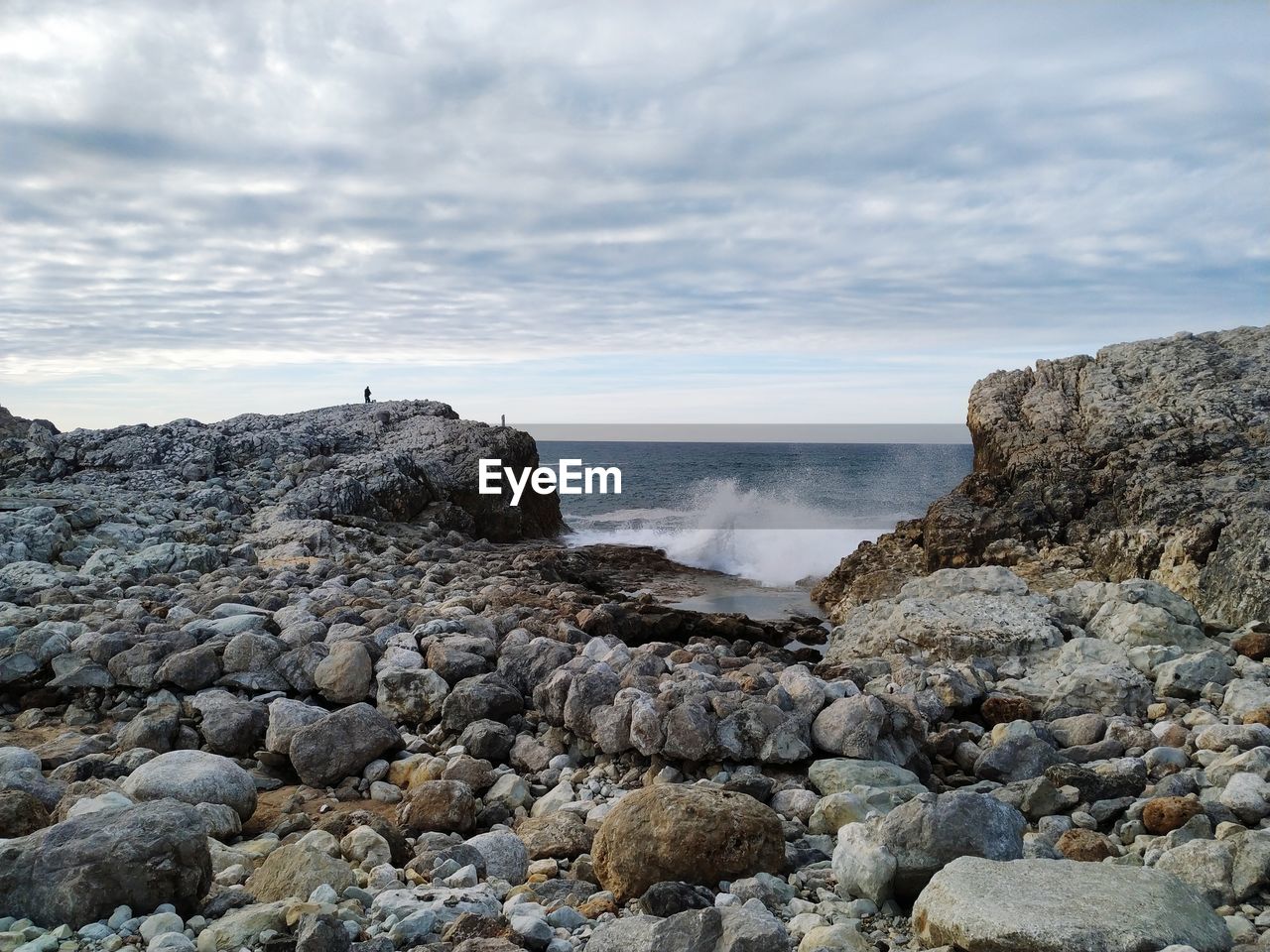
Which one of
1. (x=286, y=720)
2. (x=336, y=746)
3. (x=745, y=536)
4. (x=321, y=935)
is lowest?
(x=745, y=536)

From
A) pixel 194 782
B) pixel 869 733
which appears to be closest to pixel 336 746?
pixel 194 782

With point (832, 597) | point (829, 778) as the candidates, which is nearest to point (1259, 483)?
point (832, 597)

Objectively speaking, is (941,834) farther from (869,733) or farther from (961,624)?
(961,624)

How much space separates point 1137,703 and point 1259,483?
5.06 m

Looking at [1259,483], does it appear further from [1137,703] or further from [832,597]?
[832,597]

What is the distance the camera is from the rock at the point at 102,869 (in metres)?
3.45

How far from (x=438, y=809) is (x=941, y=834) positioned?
8.61 feet

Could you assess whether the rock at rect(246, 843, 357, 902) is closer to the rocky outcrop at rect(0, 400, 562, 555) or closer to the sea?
the rocky outcrop at rect(0, 400, 562, 555)

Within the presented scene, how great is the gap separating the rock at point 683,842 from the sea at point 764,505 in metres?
14.5

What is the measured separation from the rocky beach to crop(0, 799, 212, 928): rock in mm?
12

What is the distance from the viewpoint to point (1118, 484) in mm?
11844

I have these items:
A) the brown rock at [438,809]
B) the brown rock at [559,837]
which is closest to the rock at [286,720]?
the brown rock at [438,809]

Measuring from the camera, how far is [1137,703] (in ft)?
22.4

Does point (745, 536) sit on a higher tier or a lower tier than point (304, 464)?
lower
